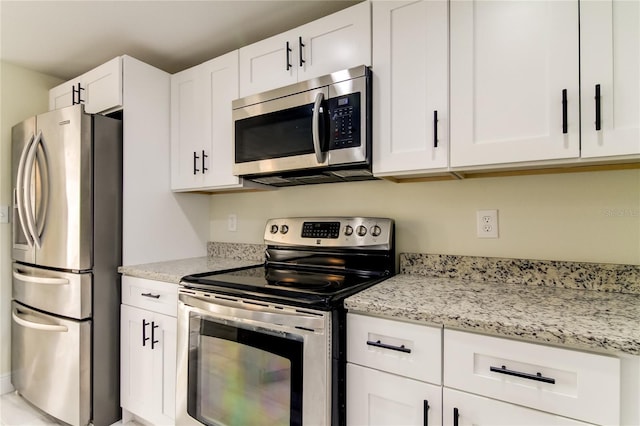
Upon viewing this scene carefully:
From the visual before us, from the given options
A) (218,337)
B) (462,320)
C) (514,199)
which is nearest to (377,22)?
(514,199)

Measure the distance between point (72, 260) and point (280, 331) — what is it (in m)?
1.33

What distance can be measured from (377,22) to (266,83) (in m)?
0.64

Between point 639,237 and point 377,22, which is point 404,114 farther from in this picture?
point 639,237

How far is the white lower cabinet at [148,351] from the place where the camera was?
5.64 ft

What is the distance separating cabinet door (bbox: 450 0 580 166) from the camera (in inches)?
44.0

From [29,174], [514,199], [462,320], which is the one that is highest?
[29,174]

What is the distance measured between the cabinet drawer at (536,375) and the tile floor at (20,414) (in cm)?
193

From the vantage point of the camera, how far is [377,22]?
1.46 m

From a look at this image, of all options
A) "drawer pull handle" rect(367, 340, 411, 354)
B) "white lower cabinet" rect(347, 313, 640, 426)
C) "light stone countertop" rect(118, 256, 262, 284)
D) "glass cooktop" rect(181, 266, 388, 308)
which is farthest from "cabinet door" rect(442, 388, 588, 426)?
"light stone countertop" rect(118, 256, 262, 284)

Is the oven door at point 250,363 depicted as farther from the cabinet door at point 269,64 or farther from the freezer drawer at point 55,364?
the cabinet door at point 269,64

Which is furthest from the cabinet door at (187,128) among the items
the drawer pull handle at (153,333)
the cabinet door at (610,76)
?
the cabinet door at (610,76)

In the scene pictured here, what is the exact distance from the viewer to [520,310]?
103 cm

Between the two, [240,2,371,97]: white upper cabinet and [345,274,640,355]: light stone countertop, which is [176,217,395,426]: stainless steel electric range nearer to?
[345,274,640,355]: light stone countertop

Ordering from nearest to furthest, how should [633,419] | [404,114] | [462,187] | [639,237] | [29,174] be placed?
[633,419]
[639,237]
[404,114]
[462,187]
[29,174]
